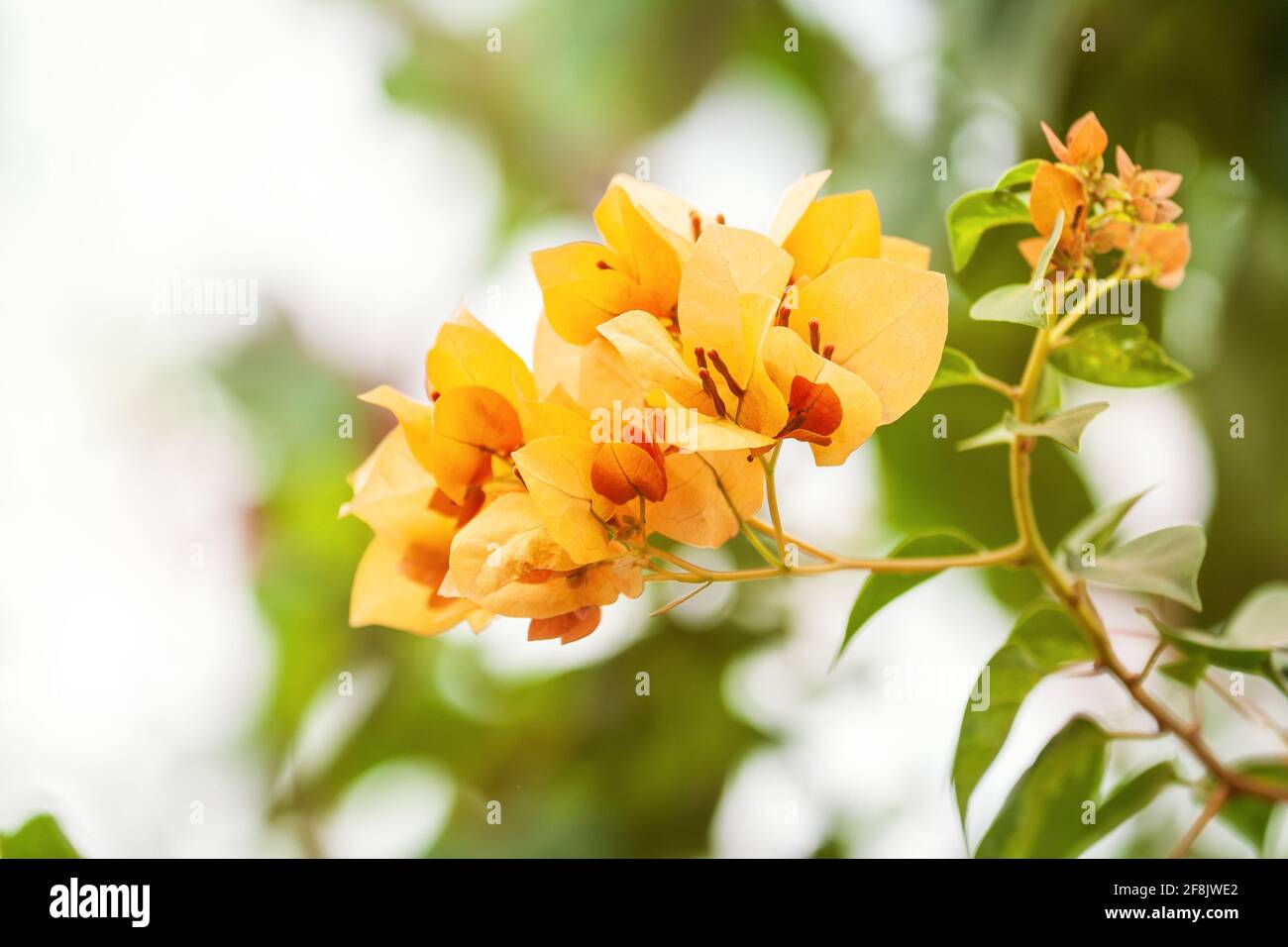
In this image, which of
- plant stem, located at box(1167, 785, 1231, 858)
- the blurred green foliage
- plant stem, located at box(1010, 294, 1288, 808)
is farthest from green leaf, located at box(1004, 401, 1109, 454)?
the blurred green foliage

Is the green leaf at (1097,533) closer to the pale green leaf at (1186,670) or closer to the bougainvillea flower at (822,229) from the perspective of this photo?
the pale green leaf at (1186,670)

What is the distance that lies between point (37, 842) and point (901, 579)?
0.55 m

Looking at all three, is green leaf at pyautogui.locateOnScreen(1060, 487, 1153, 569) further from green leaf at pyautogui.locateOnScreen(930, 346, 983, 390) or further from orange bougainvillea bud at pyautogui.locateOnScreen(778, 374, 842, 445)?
orange bougainvillea bud at pyautogui.locateOnScreen(778, 374, 842, 445)

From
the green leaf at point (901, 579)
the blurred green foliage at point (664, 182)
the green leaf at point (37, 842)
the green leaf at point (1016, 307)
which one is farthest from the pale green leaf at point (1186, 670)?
the green leaf at point (37, 842)

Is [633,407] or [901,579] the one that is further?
[901,579]

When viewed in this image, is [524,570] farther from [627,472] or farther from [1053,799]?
[1053,799]

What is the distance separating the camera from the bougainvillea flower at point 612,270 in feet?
1.57

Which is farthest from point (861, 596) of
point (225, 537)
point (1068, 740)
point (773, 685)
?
point (225, 537)

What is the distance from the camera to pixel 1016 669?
0.57 meters

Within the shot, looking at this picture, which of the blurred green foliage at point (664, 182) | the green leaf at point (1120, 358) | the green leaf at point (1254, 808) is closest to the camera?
the green leaf at point (1120, 358)

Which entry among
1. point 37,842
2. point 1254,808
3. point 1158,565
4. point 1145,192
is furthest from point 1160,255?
point 37,842

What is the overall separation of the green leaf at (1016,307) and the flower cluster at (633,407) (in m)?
0.05

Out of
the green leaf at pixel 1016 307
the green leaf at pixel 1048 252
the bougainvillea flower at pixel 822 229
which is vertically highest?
the bougainvillea flower at pixel 822 229
